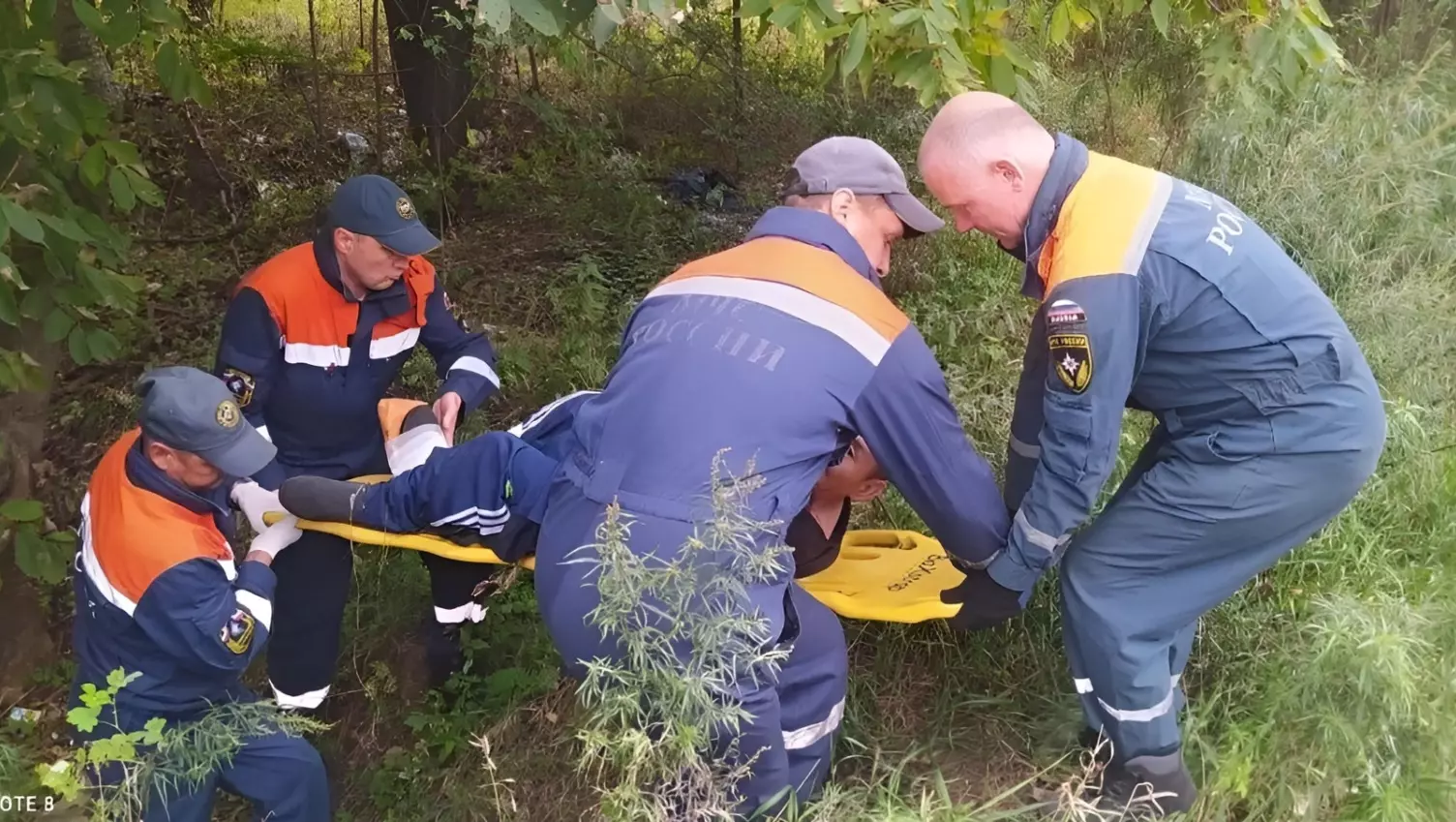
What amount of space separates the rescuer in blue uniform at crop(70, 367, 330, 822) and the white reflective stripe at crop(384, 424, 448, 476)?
62 centimetres

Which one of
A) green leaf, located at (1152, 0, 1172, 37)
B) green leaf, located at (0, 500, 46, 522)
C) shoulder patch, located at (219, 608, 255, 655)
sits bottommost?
green leaf, located at (0, 500, 46, 522)

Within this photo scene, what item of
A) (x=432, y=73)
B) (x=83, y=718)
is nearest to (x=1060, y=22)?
(x=83, y=718)

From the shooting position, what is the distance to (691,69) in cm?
681

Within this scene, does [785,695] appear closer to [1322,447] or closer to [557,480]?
[557,480]

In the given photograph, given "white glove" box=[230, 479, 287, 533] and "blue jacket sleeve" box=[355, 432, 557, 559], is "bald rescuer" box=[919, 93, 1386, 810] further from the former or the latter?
"white glove" box=[230, 479, 287, 533]

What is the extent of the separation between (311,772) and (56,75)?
1.86 meters

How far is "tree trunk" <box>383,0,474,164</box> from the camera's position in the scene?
5.95 m

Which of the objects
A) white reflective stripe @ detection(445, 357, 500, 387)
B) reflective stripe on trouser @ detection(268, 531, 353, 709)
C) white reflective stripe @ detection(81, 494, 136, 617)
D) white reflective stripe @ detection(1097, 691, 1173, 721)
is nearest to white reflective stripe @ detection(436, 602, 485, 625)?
reflective stripe on trouser @ detection(268, 531, 353, 709)

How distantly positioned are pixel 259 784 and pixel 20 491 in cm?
155

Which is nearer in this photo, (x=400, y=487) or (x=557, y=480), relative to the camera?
(x=557, y=480)

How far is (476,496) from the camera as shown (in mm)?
2613

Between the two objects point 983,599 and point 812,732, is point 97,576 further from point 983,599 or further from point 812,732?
point 983,599

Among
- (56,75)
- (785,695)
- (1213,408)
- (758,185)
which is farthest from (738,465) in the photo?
(758,185)

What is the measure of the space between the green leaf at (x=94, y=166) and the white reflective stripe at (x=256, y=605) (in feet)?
4.20
